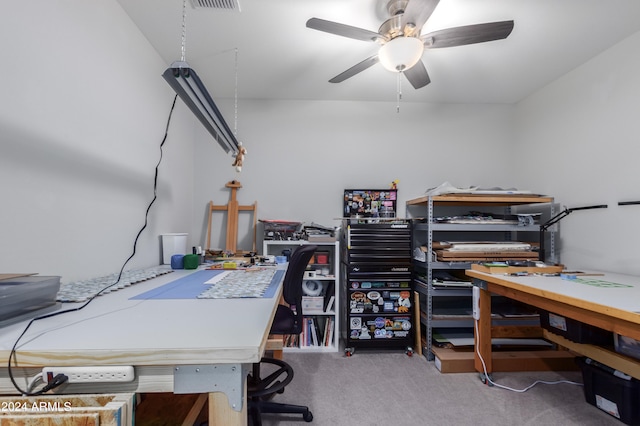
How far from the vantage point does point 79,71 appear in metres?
1.37

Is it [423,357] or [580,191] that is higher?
[580,191]

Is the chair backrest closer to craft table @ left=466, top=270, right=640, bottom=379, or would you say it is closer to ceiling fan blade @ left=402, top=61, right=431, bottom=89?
craft table @ left=466, top=270, right=640, bottom=379

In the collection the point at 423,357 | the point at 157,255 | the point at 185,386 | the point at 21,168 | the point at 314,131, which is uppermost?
the point at 314,131

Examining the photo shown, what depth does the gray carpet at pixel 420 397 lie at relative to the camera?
5.18ft

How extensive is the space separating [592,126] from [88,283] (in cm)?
353

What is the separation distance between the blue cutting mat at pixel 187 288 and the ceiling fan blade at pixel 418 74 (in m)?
1.57

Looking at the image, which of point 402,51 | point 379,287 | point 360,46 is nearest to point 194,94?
point 402,51

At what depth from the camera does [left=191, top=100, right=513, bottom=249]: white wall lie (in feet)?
9.33

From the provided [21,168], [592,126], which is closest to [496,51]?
[592,126]

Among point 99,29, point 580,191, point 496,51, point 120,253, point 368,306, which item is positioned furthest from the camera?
point 368,306

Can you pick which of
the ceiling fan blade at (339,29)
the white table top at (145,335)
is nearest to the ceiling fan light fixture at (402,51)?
the ceiling fan blade at (339,29)

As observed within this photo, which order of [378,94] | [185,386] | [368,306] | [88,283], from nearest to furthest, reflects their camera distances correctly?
[185,386]
[88,283]
[368,306]
[378,94]

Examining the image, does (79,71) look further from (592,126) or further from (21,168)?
(592,126)

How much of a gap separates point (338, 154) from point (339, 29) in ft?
4.81
